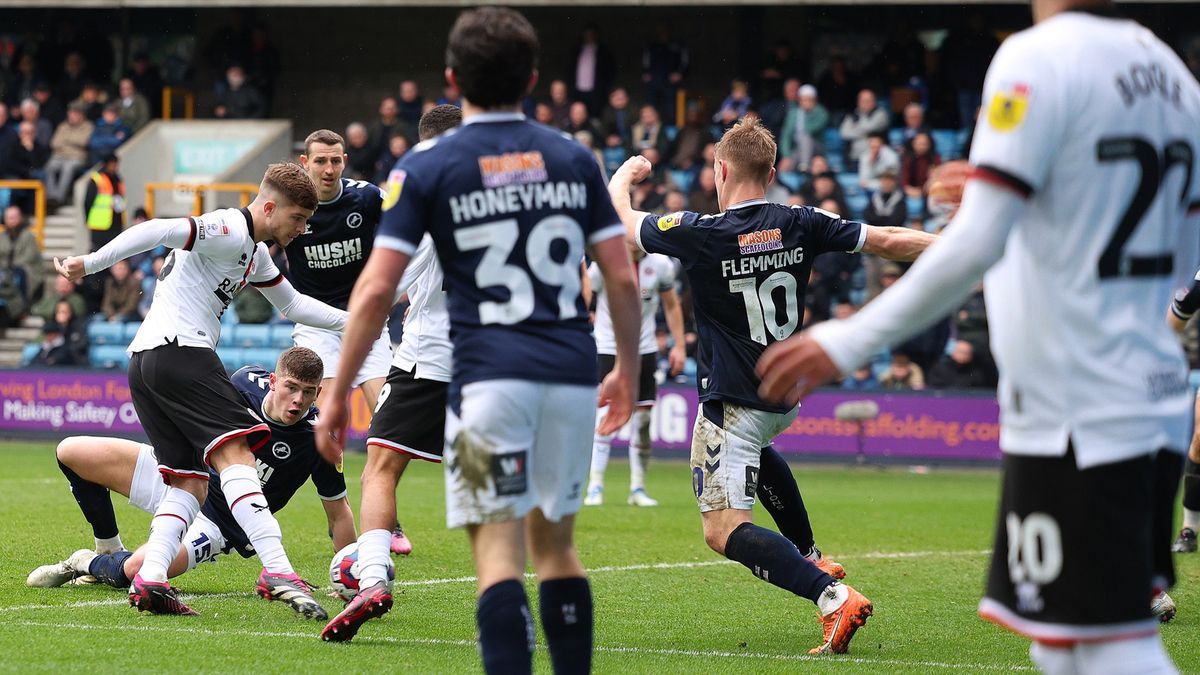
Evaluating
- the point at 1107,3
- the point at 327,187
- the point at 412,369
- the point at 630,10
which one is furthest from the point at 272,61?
the point at 1107,3

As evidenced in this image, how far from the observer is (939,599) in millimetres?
8172

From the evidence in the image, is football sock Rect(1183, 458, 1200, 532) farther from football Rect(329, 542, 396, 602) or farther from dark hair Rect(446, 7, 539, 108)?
dark hair Rect(446, 7, 539, 108)

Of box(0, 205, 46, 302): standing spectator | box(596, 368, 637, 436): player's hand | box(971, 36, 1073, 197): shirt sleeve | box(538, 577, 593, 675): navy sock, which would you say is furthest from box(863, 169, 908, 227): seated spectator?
box(971, 36, 1073, 197): shirt sleeve

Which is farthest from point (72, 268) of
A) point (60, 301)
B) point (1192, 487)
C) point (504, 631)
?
point (60, 301)

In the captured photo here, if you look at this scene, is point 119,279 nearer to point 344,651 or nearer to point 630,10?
point 630,10

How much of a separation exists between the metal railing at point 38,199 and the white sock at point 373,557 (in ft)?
64.1

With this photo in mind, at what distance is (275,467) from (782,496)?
2.55m

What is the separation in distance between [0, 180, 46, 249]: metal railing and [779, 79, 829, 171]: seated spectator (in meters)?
12.1

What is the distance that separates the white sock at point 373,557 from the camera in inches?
255

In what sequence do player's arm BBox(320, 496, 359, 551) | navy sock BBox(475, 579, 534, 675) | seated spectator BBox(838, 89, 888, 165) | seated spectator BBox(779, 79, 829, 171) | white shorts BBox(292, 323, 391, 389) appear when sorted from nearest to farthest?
navy sock BBox(475, 579, 534, 675), player's arm BBox(320, 496, 359, 551), white shorts BBox(292, 323, 391, 389), seated spectator BBox(779, 79, 829, 171), seated spectator BBox(838, 89, 888, 165)

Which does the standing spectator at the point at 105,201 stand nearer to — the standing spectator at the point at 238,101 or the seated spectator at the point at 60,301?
the seated spectator at the point at 60,301

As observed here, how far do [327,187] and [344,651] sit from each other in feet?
11.3

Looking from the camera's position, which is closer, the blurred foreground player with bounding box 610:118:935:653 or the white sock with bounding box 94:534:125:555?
the blurred foreground player with bounding box 610:118:935:653

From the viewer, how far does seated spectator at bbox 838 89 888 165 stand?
875 inches
